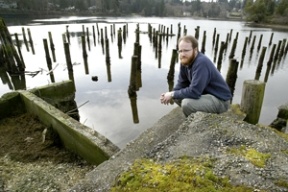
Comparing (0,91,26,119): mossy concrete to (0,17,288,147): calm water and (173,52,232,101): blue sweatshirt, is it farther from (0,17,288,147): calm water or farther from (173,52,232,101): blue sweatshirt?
(173,52,232,101): blue sweatshirt

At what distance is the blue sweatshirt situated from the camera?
10.7 feet

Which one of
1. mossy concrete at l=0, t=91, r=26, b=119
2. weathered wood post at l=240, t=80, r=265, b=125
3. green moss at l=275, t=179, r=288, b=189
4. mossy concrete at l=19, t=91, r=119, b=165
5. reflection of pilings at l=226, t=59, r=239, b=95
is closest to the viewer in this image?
green moss at l=275, t=179, r=288, b=189

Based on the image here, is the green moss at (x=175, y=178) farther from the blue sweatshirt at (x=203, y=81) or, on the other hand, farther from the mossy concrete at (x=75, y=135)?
the mossy concrete at (x=75, y=135)

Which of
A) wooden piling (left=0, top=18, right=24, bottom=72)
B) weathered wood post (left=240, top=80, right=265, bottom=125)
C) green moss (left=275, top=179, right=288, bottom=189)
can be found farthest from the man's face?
wooden piling (left=0, top=18, right=24, bottom=72)

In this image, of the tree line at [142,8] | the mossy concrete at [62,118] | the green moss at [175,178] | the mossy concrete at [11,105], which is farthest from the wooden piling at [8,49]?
the tree line at [142,8]

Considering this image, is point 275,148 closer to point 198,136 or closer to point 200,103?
point 198,136

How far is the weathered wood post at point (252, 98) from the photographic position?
13.3 ft

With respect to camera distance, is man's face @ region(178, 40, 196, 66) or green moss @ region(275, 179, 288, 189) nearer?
green moss @ region(275, 179, 288, 189)

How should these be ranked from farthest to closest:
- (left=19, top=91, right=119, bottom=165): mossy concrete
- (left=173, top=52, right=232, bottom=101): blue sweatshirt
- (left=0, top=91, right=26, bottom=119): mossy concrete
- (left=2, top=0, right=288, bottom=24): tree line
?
(left=2, top=0, right=288, bottom=24): tree line < (left=0, top=91, right=26, bottom=119): mossy concrete < (left=19, top=91, right=119, bottom=165): mossy concrete < (left=173, top=52, right=232, bottom=101): blue sweatshirt

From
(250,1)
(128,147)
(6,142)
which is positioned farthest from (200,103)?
(250,1)

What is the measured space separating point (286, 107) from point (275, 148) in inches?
178

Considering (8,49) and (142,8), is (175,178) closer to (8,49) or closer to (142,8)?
(8,49)

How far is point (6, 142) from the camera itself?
5387 millimetres

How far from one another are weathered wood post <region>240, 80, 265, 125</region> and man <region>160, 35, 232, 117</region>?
793 mm
